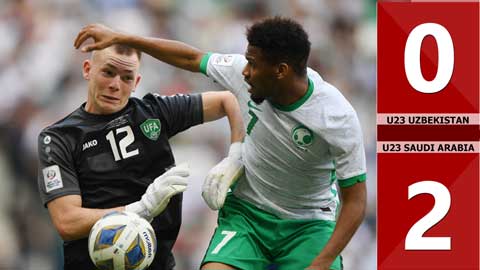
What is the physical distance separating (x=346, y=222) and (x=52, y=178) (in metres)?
1.81

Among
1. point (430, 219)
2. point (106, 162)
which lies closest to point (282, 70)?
point (106, 162)

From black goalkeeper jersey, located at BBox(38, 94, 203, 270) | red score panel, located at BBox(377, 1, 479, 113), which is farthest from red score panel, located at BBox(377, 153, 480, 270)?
black goalkeeper jersey, located at BBox(38, 94, 203, 270)

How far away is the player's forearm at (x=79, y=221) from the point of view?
676cm

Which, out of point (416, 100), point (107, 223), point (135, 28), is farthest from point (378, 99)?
point (107, 223)

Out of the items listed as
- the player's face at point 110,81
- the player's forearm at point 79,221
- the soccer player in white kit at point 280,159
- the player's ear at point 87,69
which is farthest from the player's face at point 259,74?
the player's ear at point 87,69

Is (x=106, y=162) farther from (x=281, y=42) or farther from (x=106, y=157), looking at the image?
(x=281, y=42)

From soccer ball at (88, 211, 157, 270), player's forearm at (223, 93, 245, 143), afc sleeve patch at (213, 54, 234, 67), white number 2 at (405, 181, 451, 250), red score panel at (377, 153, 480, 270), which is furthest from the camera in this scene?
red score panel at (377, 153, 480, 270)

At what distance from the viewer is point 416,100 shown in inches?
458

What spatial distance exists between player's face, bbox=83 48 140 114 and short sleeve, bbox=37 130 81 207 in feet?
0.99

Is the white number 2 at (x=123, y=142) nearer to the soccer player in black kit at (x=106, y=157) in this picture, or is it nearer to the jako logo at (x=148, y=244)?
the soccer player in black kit at (x=106, y=157)

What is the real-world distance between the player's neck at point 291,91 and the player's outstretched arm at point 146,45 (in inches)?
26.9

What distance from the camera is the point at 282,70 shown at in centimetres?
635

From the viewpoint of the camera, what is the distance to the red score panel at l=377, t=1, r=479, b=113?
11.4 metres

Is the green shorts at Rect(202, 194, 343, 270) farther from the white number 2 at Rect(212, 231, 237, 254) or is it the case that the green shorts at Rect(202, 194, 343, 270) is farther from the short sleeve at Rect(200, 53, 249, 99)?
the short sleeve at Rect(200, 53, 249, 99)
